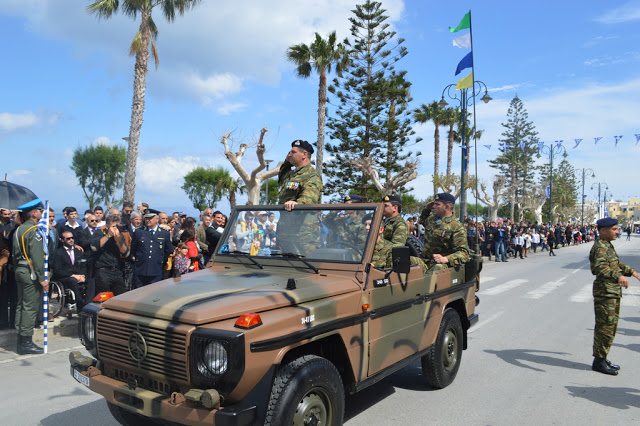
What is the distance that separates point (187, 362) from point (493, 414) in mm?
3029

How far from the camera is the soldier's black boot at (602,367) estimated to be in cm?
570

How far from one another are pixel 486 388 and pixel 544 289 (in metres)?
9.20

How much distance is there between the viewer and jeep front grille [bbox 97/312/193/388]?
9.46 ft

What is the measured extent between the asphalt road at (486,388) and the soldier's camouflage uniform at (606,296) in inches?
16.7

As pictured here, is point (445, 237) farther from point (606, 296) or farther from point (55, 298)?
point (55, 298)

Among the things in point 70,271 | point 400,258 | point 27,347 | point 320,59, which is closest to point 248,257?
point 400,258

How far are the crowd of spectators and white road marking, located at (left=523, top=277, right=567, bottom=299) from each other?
7.90m

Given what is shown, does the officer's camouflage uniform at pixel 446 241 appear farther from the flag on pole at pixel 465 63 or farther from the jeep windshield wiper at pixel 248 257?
the flag on pole at pixel 465 63

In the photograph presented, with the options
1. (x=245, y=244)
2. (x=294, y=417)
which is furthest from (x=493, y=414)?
(x=245, y=244)

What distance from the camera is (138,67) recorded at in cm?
1658

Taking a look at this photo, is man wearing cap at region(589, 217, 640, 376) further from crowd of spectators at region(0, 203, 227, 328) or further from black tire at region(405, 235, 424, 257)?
crowd of spectators at region(0, 203, 227, 328)

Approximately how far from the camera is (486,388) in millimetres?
5168

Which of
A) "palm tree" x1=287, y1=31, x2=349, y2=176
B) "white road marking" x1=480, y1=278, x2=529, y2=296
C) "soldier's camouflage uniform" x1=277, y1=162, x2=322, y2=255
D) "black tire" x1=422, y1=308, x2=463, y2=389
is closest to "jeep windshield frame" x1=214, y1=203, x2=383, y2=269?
"soldier's camouflage uniform" x1=277, y1=162, x2=322, y2=255

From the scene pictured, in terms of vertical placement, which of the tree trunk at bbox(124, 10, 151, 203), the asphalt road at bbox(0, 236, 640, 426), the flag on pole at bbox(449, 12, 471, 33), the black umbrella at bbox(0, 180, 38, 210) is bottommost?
the asphalt road at bbox(0, 236, 640, 426)
